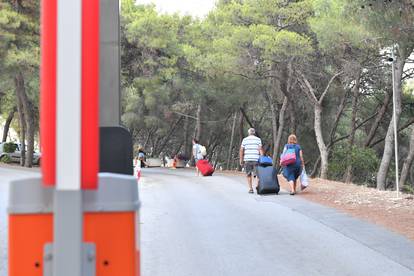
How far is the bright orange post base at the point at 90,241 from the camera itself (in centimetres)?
206

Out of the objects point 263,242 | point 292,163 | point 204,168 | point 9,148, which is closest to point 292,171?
point 292,163

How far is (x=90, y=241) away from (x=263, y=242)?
20.4 feet

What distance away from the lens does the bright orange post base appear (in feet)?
6.77

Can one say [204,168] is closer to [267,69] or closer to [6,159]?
[267,69]

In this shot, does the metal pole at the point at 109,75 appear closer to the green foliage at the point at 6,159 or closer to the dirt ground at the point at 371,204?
the dirt ground at the point at 371,204

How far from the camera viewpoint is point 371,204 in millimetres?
12734

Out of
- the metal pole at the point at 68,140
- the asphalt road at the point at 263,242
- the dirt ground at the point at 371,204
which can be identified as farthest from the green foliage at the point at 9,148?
the metal pole at the point at 68,140

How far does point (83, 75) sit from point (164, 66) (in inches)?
1066

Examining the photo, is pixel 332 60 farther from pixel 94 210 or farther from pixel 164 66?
pixel 94 210

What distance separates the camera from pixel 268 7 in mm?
23625

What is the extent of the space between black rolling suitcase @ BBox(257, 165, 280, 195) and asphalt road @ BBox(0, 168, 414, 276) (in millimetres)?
1932

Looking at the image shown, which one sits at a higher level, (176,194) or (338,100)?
(338,100)

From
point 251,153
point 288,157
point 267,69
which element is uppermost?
point 267,69

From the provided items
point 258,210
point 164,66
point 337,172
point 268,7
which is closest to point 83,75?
point 258,210
